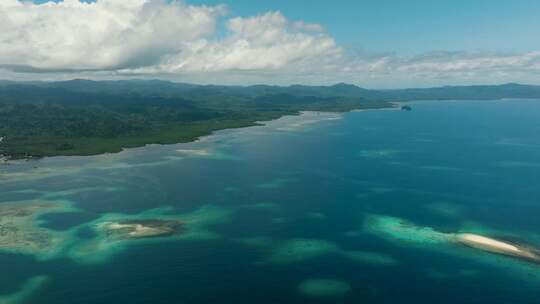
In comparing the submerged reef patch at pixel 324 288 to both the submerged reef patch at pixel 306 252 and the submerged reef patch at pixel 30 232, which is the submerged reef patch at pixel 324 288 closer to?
the submerged reef patch at pixel 306 252

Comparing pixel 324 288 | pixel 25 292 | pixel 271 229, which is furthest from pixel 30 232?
pixel 324 288

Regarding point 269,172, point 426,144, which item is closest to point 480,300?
point 269,172

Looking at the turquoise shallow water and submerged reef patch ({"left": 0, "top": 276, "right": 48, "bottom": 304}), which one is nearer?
submerged reef patch ({"left": 0, "top": 276, "right": 48, "bottom": 304})

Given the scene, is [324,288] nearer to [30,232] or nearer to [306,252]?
[306,252]

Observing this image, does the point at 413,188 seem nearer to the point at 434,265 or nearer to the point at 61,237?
the point at 434,265

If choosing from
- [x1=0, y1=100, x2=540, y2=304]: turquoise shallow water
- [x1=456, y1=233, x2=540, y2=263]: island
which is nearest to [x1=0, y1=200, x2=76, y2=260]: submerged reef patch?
[x1=0, y1=100, x2=540, y2=304]: turquoise shallow water

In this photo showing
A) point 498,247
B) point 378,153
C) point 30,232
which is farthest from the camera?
point 378,153

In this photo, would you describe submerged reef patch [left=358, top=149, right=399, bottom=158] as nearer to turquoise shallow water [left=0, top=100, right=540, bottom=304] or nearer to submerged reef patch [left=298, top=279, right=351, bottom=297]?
turquoise shallow water [left=0, top=100, right=540, bottom=304]
